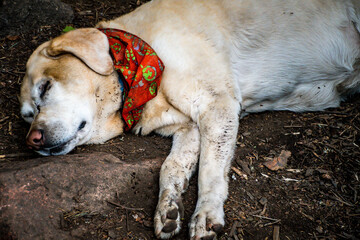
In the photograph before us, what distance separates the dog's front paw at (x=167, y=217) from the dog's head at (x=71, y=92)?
0.95 meters

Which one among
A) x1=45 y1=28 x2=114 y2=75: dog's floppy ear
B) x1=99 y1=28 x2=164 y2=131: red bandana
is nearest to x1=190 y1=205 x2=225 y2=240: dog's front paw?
x1=99 y1=28 x2=164 y2=131: red bandana

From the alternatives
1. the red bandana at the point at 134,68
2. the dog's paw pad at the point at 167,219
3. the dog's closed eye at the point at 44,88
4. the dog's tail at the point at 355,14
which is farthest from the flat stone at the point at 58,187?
the dog's tail at the point at 355,14

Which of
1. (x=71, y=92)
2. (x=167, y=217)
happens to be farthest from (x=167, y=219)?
(x=71, y=92)

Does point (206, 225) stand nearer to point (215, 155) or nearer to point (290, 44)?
point (215, 155)

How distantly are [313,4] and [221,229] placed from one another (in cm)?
229

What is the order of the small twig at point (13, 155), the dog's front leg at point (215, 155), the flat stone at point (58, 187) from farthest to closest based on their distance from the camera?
the small twig at point (13, 155)
the dog's front leg at point (215, 155)
the flat stone at point (58, 187)

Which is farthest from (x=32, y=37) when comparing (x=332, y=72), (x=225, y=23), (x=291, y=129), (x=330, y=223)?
(x=330, y=223)

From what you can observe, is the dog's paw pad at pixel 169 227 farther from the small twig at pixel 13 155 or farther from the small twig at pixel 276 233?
the small twig at pixel 13 155

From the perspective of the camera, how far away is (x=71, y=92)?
261 cm

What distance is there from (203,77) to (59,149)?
1326mm

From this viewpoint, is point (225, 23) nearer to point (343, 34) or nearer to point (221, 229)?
point (343, 34)

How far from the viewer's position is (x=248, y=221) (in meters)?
2.26

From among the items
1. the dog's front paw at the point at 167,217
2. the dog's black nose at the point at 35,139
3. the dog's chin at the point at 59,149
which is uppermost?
the dog's black nose at the point at 35,139

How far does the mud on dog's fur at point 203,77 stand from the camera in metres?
2.55
